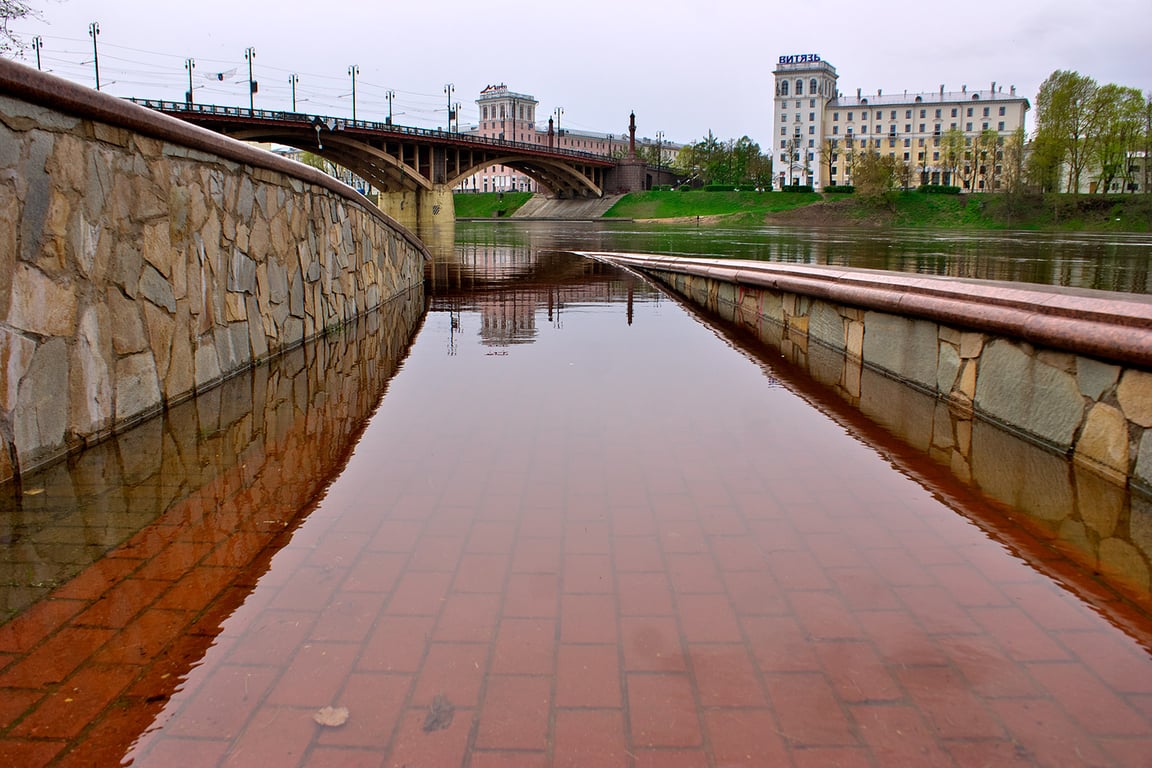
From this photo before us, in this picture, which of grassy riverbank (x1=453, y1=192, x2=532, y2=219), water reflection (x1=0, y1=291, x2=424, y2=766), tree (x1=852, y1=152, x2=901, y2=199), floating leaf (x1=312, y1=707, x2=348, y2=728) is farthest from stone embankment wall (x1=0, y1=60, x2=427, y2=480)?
grassy riverbank (x1=453, y1=192, x2=532, y2=219)

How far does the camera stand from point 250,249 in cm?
636

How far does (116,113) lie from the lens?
4.57 metres

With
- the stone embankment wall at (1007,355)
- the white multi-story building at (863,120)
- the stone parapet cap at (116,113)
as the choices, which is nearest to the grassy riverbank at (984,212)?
the white multi-story building at (863,120)

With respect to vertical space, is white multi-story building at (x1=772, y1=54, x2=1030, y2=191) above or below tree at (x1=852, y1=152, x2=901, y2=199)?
above

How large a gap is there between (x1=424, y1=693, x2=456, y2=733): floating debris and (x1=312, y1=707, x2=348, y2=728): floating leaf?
0.20 m

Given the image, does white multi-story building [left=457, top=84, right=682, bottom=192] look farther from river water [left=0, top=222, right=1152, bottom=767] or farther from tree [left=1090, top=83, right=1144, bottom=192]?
river water [left=0, top=222, right=1152, bottom=767]

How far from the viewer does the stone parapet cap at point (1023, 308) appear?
387 centimetres

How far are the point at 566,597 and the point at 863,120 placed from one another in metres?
136

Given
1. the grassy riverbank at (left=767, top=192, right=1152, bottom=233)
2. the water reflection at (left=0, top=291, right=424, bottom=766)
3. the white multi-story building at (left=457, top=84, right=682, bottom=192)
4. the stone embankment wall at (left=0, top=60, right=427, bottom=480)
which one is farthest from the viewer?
the white multi-story building at (left=457, top=84, right=682, bottom=192)

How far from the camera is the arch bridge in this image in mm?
54219

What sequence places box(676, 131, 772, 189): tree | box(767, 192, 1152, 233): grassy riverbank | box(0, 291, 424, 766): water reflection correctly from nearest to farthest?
box(0, 291, 424, 766): water reflection → box(767, 192, 1152, 233): grassy riverbank → box(676, 131, 772, 189): tree

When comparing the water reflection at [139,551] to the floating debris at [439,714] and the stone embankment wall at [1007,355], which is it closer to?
the floating debris at [439,714]

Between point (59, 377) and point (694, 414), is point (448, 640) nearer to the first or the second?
point (59, 377)

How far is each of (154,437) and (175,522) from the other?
1288mm
